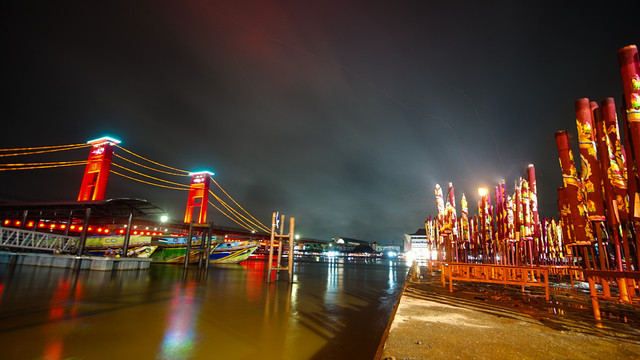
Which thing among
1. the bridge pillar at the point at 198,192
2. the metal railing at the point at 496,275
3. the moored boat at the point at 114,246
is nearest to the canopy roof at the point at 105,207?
the moored boat at the point at 114,246

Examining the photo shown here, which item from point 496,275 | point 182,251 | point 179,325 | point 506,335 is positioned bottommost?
point 179,325

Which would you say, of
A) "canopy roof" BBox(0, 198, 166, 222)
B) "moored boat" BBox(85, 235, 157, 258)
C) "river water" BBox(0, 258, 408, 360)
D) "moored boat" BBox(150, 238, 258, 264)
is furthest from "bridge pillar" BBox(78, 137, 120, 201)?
"river water" BBox(0, 258, 408, 360)

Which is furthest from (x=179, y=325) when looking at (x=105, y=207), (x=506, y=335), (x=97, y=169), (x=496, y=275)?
(x=97, y=169)

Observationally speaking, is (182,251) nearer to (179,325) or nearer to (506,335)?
(179,325)

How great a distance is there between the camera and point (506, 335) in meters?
5.05

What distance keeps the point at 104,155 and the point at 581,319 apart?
68671mm

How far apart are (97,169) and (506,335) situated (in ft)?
226

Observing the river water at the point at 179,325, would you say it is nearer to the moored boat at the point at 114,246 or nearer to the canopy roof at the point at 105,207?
the canopy roof at the point at 105,207

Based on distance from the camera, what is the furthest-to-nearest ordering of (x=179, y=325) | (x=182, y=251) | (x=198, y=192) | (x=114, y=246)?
(x=198, y=192), (x=182, y=251), (x=114, y=246), (x=179, y=325)

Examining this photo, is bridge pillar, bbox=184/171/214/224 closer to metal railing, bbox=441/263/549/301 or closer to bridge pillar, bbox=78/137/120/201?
bridge pillar, bbox=78/137/120/201

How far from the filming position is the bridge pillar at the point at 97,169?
55312 mm

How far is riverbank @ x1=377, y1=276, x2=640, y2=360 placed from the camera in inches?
162

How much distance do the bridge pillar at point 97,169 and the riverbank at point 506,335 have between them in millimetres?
64704

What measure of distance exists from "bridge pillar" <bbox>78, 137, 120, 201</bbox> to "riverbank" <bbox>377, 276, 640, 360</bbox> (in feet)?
212
